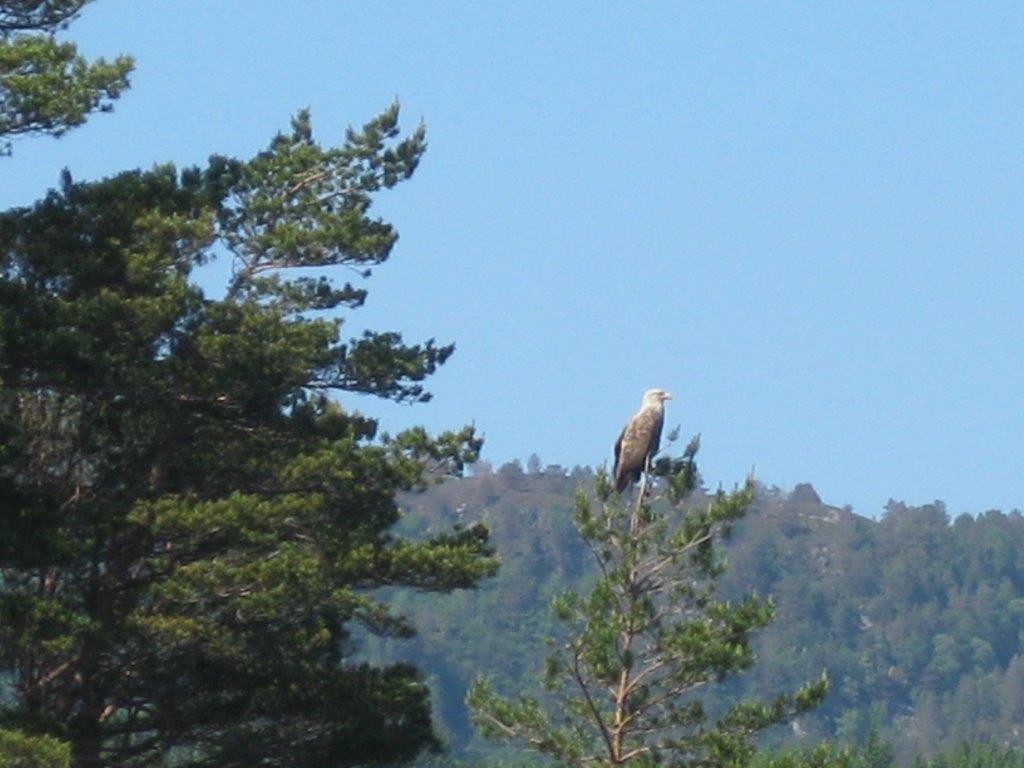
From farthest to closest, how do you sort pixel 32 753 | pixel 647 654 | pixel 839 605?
pixel 839 605, pixel 647 654, pixel 32 753

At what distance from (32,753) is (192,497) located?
307 cm

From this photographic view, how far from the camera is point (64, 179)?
21031 millimetres

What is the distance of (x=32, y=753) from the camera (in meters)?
18.3

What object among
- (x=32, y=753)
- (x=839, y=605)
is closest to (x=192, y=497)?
(x=32, y=753)

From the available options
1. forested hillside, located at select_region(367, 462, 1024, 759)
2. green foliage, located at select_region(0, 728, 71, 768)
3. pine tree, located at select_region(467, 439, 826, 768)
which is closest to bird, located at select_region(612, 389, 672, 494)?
pine tree, located at select_region(467, 439, 826, 768)

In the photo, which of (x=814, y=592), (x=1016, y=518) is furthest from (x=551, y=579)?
(x=1016, y=518)

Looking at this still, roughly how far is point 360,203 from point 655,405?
11.6 feet

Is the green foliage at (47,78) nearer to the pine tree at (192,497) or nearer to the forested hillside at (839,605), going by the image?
the pine tree at (192,497)

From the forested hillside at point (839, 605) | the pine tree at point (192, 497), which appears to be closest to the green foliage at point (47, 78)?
the pine tree at point (192, 497)

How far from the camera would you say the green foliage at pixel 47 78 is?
725 inches

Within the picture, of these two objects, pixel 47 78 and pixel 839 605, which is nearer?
pixel 47 78

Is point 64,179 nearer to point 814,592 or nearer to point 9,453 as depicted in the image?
point 9,453

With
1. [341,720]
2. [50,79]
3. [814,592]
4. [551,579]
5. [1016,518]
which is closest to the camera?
[50,79]

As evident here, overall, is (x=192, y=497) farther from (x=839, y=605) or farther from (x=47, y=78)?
(x=839, y=605)
